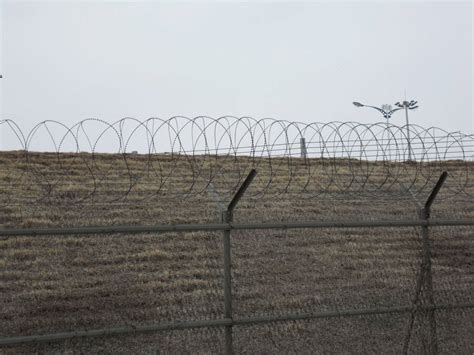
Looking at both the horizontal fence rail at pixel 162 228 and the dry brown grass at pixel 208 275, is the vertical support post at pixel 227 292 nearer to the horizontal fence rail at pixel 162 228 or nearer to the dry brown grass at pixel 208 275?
the horizontal fence rail at pixel 162 228

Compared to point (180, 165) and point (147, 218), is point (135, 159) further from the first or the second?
point (147, 218)

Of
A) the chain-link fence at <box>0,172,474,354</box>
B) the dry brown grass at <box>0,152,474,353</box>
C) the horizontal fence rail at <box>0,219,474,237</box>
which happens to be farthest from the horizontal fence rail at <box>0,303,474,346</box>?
the horizontal fence rail at <box>0,219,474,237</box>

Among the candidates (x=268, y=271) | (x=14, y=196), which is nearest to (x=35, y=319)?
(x=268, y=271)

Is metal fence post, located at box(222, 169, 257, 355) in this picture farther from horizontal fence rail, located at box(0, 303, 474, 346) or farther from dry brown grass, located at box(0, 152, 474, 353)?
dry brown grass, located at box(0, 152, 474, 353)

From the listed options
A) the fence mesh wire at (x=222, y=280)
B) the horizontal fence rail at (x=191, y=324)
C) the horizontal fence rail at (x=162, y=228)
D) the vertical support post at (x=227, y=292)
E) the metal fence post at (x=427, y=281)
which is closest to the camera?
the horizontal fence rail at (x=191, y=324)

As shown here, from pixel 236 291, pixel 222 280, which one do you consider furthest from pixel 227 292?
pixel 222 280

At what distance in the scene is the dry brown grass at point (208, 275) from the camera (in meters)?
5.91

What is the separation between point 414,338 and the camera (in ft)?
20.4

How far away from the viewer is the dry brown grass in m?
5.91

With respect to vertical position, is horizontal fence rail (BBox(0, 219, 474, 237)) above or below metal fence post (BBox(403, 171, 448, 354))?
above

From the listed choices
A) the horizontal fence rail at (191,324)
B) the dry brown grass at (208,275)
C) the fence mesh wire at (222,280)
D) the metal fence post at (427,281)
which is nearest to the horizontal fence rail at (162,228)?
the metal fence post at (427,281)

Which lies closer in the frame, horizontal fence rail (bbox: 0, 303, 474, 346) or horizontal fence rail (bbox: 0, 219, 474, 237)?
horizontal fence rail (bbox: 0, 303, 474, 346)

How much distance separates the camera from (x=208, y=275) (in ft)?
24.5

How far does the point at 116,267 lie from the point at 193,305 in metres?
1.08
